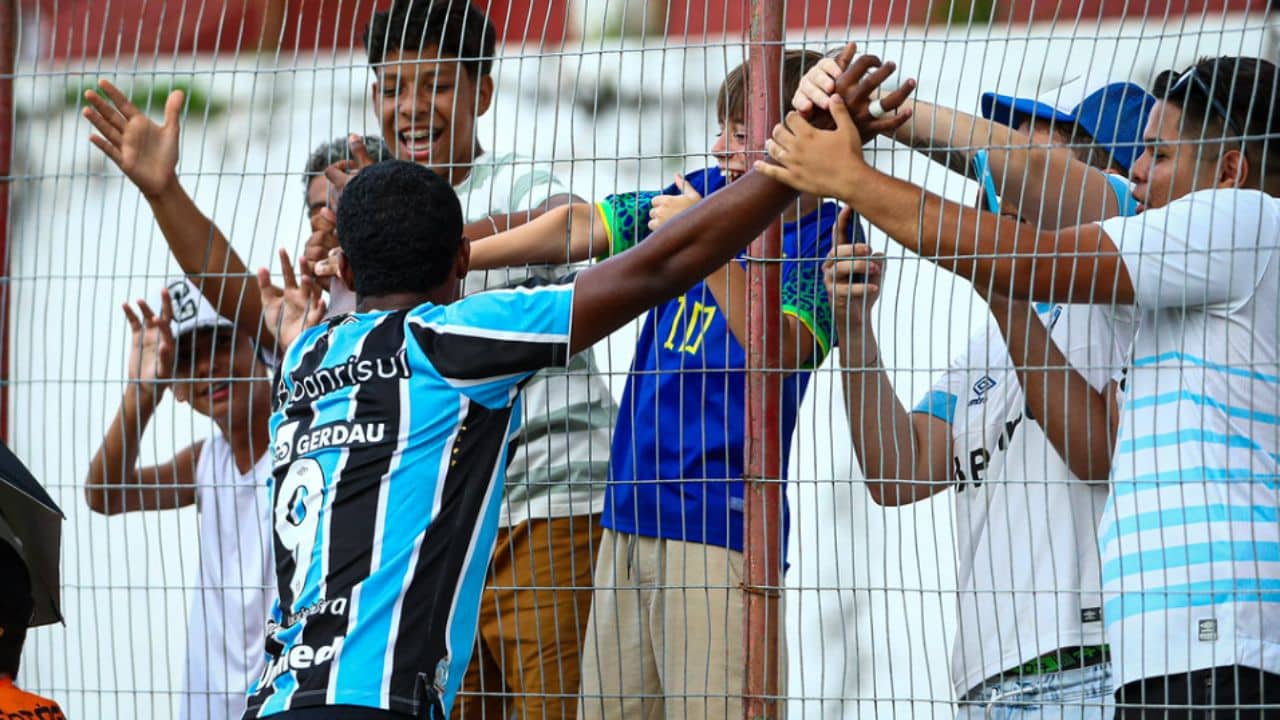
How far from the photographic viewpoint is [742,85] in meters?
3.28

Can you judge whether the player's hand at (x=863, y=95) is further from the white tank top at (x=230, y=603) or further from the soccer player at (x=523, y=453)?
the white tank top at (x=230, y=603)

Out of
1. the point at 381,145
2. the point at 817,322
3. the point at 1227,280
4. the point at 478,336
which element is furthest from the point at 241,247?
the point at 1227,280

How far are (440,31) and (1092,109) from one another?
1.50 m

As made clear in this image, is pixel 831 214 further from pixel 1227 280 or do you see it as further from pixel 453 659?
pixel 453 659

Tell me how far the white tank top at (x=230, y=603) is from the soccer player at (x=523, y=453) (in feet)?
1.83

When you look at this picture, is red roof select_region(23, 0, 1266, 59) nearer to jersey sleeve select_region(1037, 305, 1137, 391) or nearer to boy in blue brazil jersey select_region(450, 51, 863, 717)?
boy in blue brazil jersey select_region(450, 51, 863, 717)

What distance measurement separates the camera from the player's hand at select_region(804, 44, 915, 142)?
2.59 meters

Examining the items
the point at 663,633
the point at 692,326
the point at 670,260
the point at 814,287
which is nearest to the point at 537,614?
the point at 663,633

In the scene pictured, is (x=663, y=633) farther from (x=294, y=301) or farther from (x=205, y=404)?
(x=205, y=404)

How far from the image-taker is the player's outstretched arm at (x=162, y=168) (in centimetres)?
345

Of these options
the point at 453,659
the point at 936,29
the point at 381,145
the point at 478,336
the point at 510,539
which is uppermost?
the point at 936,29

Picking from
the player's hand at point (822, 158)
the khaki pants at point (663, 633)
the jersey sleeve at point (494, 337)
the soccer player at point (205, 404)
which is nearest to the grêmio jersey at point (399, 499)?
the jersey sleeve at point (494, 337)

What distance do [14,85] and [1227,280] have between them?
3.10m

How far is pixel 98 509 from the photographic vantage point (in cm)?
393
